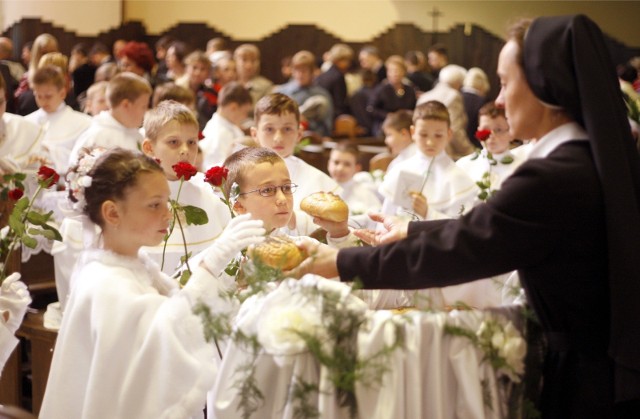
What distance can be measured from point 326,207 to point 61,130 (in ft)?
17.2

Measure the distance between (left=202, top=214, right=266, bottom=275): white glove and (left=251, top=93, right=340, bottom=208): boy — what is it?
2811 millimetres

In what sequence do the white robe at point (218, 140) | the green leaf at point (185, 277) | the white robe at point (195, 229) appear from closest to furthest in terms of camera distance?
the green leaf at point (185, 277) → the white robe at point (195, 229) → the white robe at point (218, 140)

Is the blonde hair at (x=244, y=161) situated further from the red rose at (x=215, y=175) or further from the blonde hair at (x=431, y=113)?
the blonde hair at (x=431, y=113)

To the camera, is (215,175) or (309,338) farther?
(215,175)

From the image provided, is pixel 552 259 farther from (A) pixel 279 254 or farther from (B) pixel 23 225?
(B) pixel 23 225

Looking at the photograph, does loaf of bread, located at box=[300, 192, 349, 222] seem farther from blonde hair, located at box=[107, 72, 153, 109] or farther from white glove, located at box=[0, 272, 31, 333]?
blonde hair, located at box=[107, 72, 153, 109]

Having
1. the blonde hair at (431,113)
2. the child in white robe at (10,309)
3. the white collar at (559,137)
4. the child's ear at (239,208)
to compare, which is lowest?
the child in white robe at (10,309)

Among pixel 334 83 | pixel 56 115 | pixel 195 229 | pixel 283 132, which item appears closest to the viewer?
pixel 195 229

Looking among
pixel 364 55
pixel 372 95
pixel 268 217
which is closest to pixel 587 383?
pixel 268 217

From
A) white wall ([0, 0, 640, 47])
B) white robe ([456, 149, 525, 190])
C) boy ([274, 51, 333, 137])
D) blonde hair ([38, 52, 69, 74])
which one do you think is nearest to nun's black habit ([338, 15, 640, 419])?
white robe ([456, 149, 525, 190])

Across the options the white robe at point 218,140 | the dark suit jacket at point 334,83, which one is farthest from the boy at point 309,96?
the white robe at point 218,140

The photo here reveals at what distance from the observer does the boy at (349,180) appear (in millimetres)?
8141

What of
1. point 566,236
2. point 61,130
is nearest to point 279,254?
point 566,236

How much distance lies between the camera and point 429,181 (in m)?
7.04
